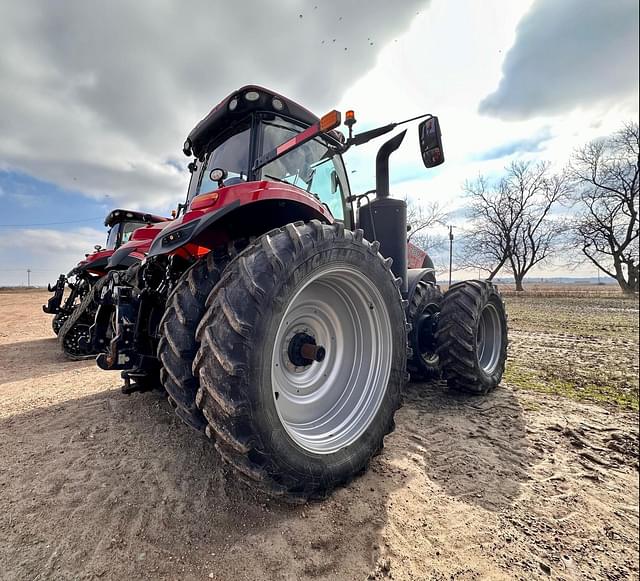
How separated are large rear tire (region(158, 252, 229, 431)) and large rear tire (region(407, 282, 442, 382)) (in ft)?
7.52

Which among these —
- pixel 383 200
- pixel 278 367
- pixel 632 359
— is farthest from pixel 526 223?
pixel 278 367

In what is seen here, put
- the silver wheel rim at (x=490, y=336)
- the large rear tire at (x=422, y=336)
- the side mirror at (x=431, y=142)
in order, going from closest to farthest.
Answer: the side mirror at (x=431, y=142) → the large rear tire at (x=422, y=336) → the silver wheel rim at (x=490, y=336)

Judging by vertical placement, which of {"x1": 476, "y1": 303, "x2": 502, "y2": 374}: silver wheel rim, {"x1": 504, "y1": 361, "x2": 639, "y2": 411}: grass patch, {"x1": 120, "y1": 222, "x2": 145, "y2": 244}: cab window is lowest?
{"x1": 504, "y1": 361, "x2": 639, "y2": 411}: grass patch

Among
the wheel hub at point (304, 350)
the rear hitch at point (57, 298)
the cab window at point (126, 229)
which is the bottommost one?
the wheel hub at point (304, 350)

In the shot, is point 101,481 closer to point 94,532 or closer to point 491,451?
point 94,532

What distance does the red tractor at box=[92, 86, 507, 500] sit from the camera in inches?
57.5

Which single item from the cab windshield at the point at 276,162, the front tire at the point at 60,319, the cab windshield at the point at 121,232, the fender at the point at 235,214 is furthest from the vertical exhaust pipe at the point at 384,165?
the cab windshield at the point at 121,232

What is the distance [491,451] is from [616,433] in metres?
1.08

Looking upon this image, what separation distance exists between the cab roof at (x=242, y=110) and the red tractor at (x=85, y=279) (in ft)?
3.26

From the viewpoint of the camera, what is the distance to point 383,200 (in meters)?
3.38

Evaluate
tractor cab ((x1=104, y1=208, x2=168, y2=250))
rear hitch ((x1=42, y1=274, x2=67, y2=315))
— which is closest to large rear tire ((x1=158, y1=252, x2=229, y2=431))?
rear hitch ((x1=42, y1=274, x2=67, y2=315))

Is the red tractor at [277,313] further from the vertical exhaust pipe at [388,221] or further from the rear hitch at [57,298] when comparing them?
the rear hitch at [57,298]

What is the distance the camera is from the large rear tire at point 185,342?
5.22 ft

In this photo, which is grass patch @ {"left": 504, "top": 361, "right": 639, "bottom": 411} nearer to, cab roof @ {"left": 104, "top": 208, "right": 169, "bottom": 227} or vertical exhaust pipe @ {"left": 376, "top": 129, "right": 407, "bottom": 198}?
vertical exhaust pipe @ {"left": 376, "top": 129, "right": 407, "bottom": 198}
